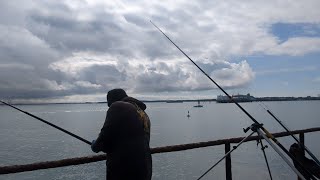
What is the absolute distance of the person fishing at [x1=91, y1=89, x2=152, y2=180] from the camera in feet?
11.3

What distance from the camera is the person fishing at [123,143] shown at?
343 cm

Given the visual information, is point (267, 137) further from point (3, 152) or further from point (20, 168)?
point (3, 152)

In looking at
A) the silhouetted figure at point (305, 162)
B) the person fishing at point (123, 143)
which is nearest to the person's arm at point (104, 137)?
the person fishing at point (123, 143)

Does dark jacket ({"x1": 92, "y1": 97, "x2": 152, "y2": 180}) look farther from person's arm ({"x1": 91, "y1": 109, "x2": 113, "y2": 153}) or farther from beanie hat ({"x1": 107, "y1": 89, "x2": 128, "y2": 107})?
beanie hat ({"x1": 107, "y1": 89, "x2": 128, "y2": 107})

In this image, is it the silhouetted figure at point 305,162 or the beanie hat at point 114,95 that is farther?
the silhouetted figure at point 305,162

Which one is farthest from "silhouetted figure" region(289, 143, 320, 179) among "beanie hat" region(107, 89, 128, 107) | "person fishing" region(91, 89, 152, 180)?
"beanie hat" region(107, 89, 128, 107)

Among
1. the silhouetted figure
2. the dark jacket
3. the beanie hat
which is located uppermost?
the beanie hat

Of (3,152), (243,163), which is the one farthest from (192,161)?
(3,152)

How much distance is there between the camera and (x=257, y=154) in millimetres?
47875

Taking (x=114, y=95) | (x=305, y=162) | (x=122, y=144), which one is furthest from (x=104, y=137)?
(x=305, y=162)

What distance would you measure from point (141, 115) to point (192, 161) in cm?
3998

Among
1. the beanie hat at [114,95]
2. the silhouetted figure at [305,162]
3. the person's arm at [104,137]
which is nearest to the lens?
the person's arm at [104,137]

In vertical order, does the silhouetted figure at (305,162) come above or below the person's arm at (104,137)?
below

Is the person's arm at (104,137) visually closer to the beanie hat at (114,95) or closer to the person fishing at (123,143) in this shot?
the person fishing at (123,143)
